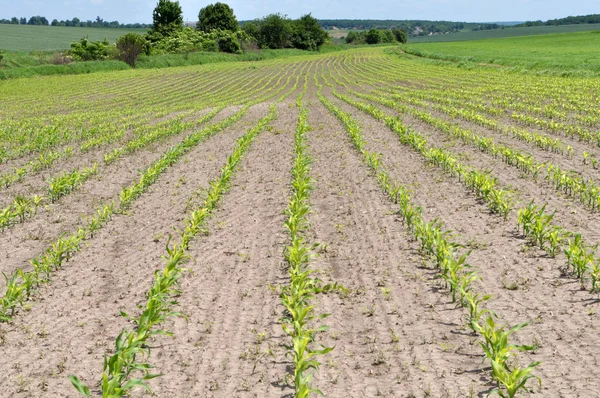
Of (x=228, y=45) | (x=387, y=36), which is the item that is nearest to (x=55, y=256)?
(x=228, y=45)

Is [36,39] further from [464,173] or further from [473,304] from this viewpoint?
[473,304]

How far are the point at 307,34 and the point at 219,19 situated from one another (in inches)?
609

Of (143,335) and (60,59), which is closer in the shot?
(143,335)

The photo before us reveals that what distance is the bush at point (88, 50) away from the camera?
5862 centimetres

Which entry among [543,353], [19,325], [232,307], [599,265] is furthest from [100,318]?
[599,265]

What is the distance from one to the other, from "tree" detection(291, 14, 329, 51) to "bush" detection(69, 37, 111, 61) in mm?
47655

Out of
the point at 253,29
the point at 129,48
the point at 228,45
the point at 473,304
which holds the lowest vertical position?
the point at 473,304

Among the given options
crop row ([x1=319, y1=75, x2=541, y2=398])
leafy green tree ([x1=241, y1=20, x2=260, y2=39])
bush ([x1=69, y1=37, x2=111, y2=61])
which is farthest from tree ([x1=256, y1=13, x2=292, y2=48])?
crop row ([x1=319, y1=75, x2=541, y2=398])

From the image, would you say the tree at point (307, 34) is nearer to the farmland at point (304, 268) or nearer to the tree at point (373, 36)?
the tree at point (373, 36)

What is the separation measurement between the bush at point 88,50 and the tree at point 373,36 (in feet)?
300

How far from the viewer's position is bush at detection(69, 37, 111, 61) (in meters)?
58.6

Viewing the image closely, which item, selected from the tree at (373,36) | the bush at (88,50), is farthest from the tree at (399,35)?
the bush at (88,50)

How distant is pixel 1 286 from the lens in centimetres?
663

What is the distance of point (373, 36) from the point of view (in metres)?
143
